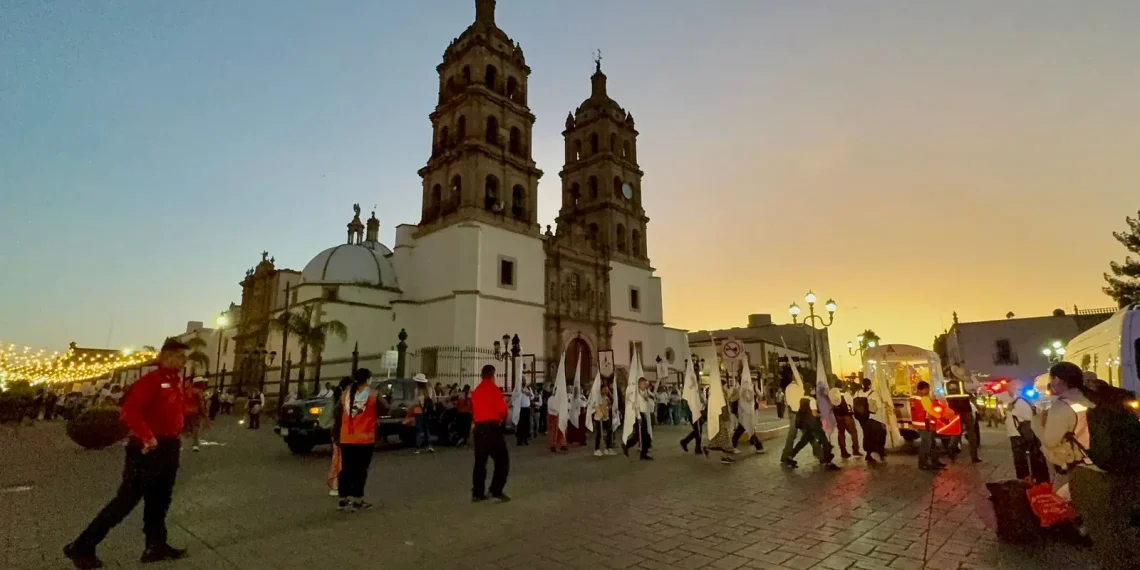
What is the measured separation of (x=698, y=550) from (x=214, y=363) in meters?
56.4

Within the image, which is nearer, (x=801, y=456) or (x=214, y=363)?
(x=801, y=456)

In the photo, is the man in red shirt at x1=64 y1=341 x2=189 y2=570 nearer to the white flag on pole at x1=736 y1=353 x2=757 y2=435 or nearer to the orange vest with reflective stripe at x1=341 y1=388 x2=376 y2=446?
the orange vest with reflective stripe at x1=341 y1=388 x2=376 y2=446

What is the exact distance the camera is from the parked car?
12984mm

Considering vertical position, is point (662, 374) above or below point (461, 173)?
below

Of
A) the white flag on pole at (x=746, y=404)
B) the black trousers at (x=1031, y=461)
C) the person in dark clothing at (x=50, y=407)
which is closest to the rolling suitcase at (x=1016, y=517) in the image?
the black trousers at (x=1031, y=461)

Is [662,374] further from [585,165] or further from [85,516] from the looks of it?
[85,516]

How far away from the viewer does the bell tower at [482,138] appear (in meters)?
30.3

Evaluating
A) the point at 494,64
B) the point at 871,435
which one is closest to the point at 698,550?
the point at 871,435

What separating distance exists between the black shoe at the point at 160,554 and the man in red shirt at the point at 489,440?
326 cm

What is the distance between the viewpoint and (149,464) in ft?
16.0

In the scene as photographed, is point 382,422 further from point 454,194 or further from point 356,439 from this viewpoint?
point 454,194

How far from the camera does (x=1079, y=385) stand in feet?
13.8

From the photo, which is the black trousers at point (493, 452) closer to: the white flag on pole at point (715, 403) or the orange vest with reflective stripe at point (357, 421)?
the orange vest with reflective stripe at point (357, 421)

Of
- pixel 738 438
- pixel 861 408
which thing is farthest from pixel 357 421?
pixel 861 408
